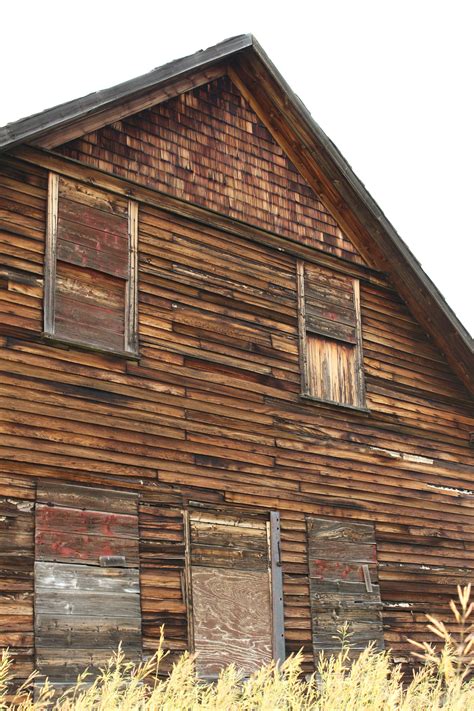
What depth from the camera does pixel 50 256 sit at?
11352 mm

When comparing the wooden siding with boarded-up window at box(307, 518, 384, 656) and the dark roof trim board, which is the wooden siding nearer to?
the dark roof trim board

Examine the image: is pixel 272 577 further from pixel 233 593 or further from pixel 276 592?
pixel 233 593

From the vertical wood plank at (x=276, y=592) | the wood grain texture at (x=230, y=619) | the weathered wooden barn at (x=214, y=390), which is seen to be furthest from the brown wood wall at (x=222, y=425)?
the wood grain texture at (x=230, y=619)

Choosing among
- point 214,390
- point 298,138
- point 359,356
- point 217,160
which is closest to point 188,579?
point 214,390

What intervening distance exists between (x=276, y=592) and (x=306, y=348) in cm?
366

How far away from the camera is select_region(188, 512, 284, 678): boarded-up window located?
1144 cm

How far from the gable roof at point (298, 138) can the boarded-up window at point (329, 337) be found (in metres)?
0.97

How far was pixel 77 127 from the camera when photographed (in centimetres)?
1190

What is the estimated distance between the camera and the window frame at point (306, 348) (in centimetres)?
1379

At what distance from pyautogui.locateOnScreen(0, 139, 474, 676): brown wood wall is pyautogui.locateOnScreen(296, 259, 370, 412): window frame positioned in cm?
12

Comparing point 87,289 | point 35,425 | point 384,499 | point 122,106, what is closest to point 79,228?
point 87,289

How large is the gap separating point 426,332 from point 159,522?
6.59 metres

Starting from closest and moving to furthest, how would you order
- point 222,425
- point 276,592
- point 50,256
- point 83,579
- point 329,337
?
point 83,579 → point 50,256 → point 276,592 → point 222,425 → point 329,337

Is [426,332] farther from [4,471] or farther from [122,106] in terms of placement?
[4,471]
